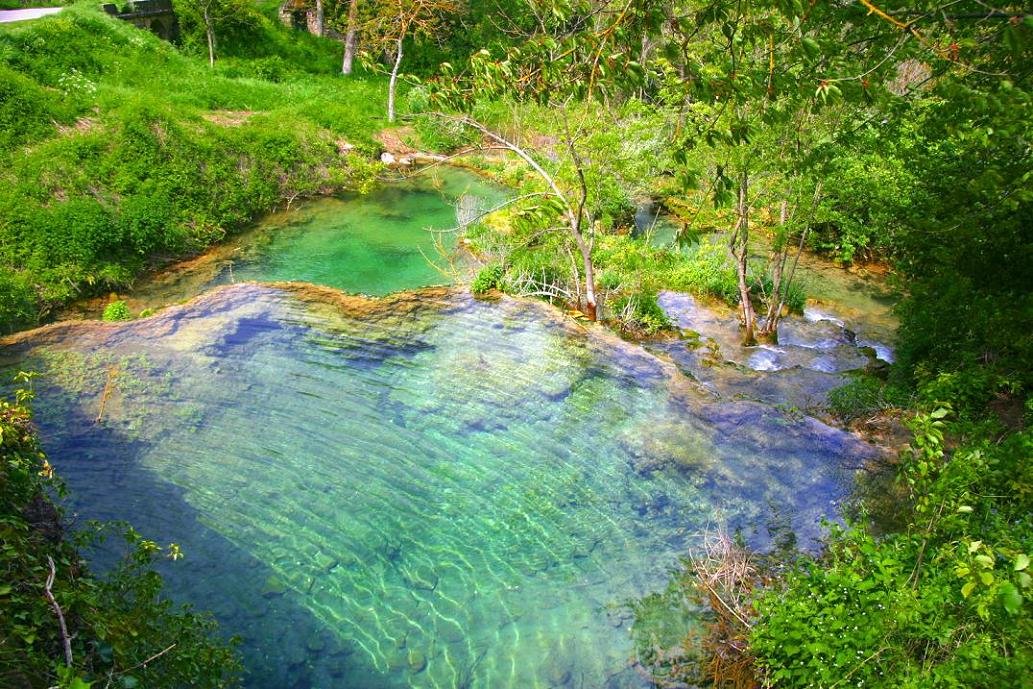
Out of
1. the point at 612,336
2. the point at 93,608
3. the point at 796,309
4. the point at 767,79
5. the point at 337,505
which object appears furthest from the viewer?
the point at 796,309

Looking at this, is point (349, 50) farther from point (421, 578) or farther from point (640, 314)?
point (421, 578)

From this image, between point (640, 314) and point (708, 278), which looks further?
point (708, 278)

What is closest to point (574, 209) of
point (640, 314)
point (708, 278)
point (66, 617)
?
point (640, 314)

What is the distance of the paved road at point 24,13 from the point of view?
21328mm

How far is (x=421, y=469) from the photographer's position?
8664 millimetres

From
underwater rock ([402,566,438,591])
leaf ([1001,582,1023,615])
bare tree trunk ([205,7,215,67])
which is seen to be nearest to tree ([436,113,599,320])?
underwater rock ([402,566,438,591])

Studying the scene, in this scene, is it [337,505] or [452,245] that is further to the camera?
[452,245]

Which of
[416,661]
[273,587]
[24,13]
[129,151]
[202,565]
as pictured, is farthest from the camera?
[24,13]

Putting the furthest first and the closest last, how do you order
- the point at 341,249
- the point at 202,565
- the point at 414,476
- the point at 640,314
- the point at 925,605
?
the point at 341,249 < the point at 640,314 < the point at 414,476 < the point at 202,565 < the point at 925,605

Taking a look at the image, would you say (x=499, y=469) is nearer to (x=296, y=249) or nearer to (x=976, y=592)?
(x=976, y=592)

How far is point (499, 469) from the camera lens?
872cm

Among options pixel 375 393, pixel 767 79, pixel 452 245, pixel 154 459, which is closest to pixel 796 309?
pixel 452 245

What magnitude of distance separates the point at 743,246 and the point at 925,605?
9128mm

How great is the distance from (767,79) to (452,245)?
546 inches
